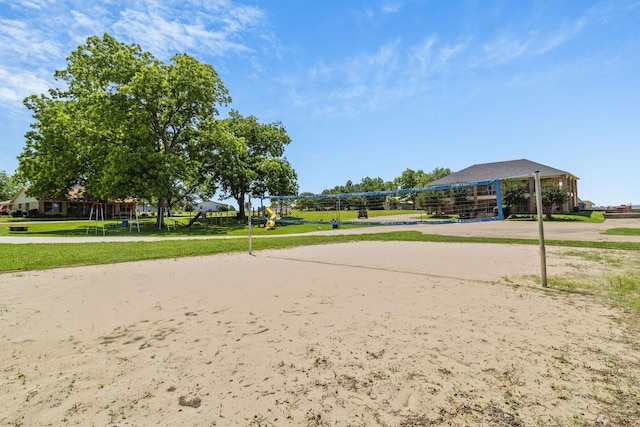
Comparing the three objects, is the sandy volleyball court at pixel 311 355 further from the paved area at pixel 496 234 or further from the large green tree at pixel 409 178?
the large green tree at pixel 409 178

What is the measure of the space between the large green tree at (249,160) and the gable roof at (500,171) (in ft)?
78.8

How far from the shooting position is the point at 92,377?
2.95 m

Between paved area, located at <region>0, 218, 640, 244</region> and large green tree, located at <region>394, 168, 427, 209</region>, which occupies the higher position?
large green tree, located at <region>394, 168, 427, 209</region>

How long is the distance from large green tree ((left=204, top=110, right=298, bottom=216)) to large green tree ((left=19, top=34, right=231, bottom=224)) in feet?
6.07

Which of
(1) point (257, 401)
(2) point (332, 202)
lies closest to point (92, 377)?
(1) point (257, 401)

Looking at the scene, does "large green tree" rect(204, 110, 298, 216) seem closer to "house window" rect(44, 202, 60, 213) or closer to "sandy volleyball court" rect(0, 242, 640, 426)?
"sandy volleyball court" rect(0, 242, 640, 426)

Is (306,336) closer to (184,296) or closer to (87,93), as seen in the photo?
(184,296)

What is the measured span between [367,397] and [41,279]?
8.12 meters

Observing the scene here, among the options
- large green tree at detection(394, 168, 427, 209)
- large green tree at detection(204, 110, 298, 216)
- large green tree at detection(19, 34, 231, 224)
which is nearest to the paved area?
large green tree at detection(19, 34, 231, 224)

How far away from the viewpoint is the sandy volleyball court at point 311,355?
242 centimetres

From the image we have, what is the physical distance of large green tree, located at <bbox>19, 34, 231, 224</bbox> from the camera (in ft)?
79.7

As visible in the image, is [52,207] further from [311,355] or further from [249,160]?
[311,355]

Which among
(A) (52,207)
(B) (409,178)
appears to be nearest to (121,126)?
(A) (52,207)

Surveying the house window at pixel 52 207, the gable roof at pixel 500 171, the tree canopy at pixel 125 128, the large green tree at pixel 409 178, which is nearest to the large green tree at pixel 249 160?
the tree canopy at pixel 125 128
